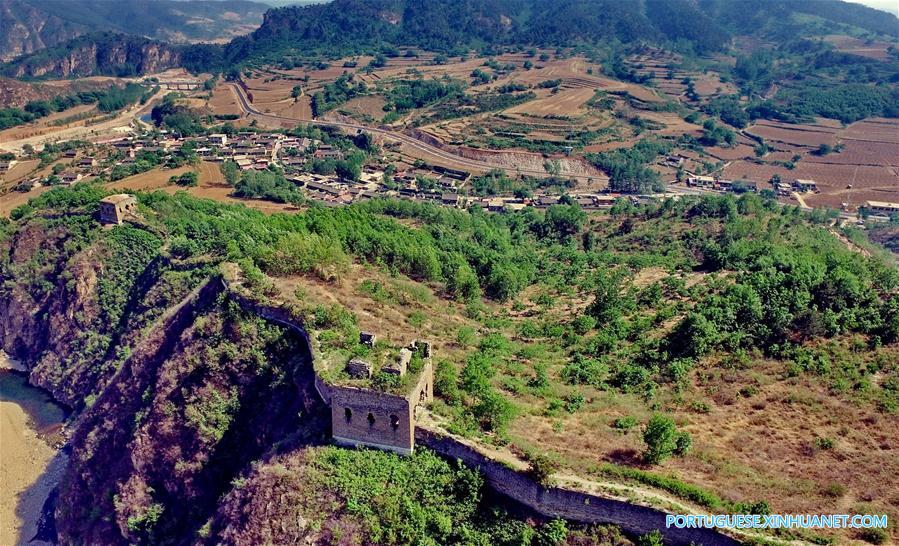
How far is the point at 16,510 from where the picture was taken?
39812mm

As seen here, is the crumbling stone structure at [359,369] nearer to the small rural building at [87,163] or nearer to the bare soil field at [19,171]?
the small rural building at [87,163]

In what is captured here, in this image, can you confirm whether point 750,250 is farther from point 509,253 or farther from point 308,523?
point 308,523

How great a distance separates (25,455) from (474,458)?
3886 cm

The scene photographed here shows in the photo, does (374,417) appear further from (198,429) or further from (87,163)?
(87,163)

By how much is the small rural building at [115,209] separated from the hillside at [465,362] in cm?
196

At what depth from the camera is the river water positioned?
39.0m

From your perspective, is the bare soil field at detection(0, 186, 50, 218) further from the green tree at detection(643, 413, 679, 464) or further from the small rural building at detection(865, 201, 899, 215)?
the small rural building at detection(865, 201, 899, 215)

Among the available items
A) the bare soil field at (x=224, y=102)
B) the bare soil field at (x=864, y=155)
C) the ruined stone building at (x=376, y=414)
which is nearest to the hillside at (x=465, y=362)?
the ruined stone building at (x=376, y=414)

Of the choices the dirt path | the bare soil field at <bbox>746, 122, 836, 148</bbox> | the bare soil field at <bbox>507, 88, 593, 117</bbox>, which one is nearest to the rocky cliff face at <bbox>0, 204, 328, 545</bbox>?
the dirt path

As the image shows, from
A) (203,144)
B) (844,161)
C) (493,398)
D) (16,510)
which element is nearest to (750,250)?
(493,398)

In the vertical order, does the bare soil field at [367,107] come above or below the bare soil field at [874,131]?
above

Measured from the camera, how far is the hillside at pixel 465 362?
24594 millimetres

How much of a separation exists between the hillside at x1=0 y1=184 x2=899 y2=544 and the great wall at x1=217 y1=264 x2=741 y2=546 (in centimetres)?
111

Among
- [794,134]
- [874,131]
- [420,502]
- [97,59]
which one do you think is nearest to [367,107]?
[794,134]
